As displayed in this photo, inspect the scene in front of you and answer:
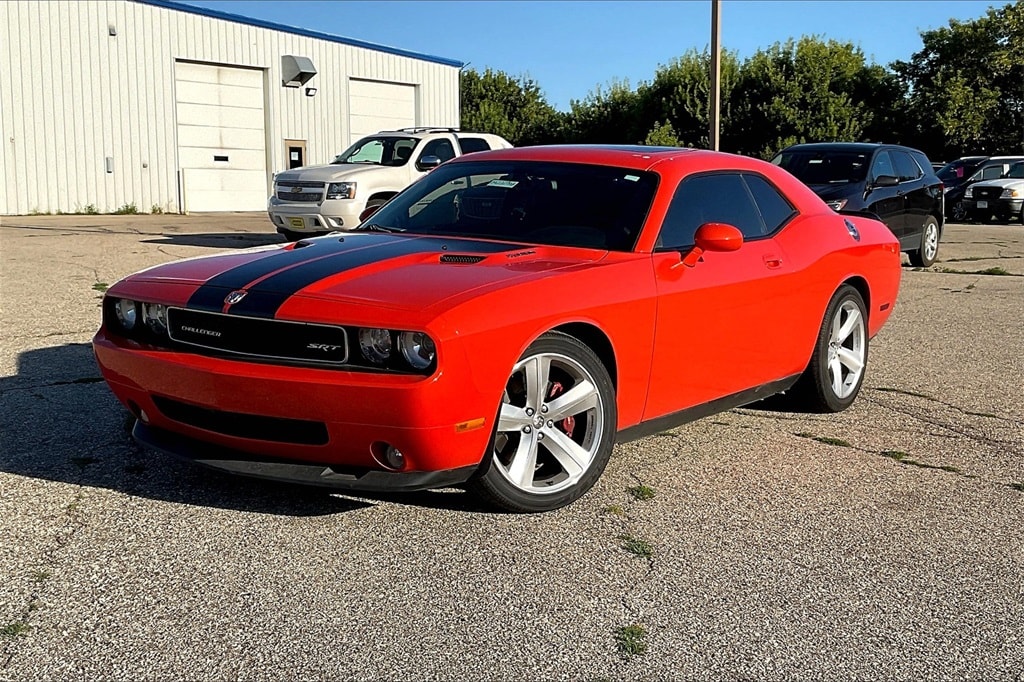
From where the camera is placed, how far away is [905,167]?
48.5ft

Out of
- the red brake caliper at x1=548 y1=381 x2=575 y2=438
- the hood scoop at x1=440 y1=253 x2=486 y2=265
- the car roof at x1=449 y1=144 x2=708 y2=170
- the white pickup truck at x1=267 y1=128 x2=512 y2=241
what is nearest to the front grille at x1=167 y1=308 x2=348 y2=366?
the hood scoop at x1=440 y1=253 x2=486 y2=265

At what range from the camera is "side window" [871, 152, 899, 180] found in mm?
14023

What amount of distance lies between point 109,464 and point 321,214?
33.8 ft

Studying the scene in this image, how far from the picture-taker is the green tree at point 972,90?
4747 centimetres

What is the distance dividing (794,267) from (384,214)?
6.77ft

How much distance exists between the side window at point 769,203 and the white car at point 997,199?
24.5 m

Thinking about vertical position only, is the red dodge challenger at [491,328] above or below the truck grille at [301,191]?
below

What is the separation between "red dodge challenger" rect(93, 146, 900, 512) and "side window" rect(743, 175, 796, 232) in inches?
0.6

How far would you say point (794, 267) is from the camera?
18.2 feet

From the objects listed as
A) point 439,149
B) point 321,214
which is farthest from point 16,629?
point 439,149

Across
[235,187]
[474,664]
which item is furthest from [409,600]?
[235,187]

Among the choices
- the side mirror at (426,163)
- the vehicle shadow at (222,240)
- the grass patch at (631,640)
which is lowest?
the grass patch at (631,640)

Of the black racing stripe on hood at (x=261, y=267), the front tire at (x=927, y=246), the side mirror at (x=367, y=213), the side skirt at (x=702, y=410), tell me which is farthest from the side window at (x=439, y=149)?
the black racing stripe on hood at (x=261, y=267)

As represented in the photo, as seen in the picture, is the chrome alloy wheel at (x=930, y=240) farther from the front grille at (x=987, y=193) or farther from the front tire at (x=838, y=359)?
the front grille at (x=987, y=193)
